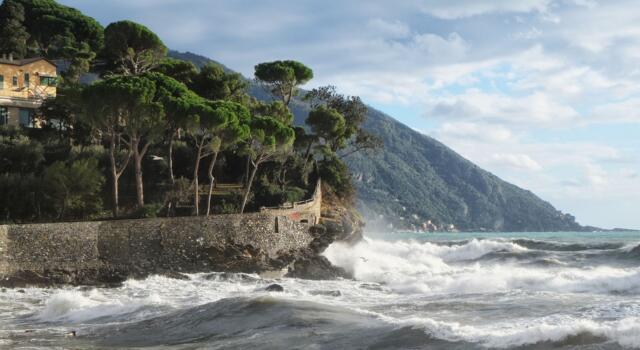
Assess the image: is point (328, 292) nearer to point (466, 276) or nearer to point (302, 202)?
point (466, 276)

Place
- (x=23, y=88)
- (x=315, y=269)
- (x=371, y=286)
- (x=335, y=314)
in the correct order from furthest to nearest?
(x=23, y=88) < (x=315, y=269) < (x=371, y=286) < (x=335, y=314)

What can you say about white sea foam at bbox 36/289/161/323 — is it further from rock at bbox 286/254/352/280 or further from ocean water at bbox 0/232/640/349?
rock at bbox 286/254/352/280

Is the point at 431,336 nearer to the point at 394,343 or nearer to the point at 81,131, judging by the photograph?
the point at 394,343

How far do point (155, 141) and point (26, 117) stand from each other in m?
15.3

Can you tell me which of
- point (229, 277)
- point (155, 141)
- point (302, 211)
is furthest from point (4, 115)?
point (229, 277)

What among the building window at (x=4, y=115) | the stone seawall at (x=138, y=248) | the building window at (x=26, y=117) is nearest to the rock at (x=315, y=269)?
the stone seawall at (x=138, y=248)

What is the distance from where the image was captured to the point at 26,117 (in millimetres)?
49688

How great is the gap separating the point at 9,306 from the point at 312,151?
104 ft

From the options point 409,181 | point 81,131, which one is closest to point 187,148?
point 81,131

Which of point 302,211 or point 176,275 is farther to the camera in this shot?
point 302,211

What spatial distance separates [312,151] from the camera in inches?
2064

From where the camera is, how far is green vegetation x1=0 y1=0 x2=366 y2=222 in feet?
113

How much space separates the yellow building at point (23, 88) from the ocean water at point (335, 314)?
1007 inches

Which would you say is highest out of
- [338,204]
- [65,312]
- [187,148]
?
[187,148]
